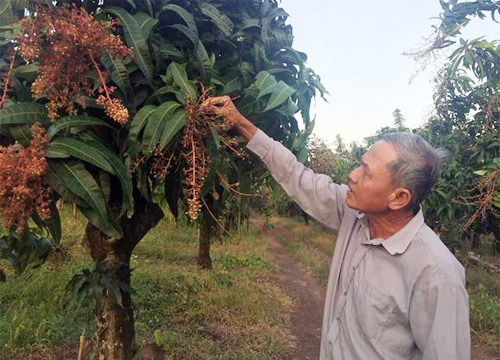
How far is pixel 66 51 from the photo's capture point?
4.10 feet

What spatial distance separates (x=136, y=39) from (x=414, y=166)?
1074mm

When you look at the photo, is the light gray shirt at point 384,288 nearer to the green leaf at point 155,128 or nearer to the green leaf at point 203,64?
the green leaf at point 203,64

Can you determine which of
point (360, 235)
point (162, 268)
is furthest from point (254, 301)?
point (360, 235)

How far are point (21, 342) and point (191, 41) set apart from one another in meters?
3.73

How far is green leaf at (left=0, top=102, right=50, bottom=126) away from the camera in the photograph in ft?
4.26

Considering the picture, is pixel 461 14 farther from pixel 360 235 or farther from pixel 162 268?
pixel 162 268

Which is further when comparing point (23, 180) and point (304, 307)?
point (304, 307)

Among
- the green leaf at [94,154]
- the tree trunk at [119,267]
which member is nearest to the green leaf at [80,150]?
the green leaf at [94,154]

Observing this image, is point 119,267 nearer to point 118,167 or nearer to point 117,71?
point 118,167

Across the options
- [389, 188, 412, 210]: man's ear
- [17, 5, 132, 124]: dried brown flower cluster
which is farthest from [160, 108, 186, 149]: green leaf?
[389, 188, 412, 210]: man's ear

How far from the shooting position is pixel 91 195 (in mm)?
1349


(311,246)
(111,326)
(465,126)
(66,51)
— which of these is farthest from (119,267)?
(311,246)

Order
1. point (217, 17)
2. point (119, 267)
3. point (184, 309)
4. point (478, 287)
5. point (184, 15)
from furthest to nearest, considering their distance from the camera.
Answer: point (478, 287)
point (184, 309)
point (119, 267)
point (217, 17)
point (184, 15)

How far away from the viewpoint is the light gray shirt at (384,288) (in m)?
1.44
